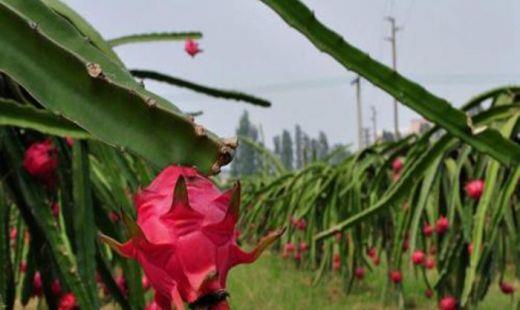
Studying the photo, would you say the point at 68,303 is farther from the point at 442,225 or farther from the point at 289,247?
the point at 289,247

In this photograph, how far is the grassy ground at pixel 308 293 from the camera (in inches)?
150

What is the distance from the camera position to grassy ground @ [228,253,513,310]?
381cm

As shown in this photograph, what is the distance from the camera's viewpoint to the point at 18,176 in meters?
1.25

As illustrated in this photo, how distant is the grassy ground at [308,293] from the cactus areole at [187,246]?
327 cm

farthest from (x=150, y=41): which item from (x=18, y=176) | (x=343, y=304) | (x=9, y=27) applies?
(x=343, y=304)

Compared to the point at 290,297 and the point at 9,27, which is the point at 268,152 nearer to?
the point at 290,297

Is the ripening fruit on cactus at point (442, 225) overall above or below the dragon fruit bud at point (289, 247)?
below

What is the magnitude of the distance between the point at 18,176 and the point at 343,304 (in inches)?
114

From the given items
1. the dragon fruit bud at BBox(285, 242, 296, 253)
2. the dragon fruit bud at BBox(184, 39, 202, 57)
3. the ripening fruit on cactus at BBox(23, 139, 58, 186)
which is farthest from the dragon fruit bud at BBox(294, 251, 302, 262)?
the ripening fruit on cactus at BBox(23, 139, 58, 186)

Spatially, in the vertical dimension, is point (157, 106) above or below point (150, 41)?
below

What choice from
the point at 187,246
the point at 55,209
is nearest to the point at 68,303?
the point at 55,209

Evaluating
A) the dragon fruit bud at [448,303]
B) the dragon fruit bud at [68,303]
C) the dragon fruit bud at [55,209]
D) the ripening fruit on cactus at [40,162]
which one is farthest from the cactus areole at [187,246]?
the dragon fruit bud at [448,303]

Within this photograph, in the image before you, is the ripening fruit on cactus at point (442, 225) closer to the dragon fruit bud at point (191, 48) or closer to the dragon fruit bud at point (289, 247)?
the dragon fruit bud at point (191, 48)

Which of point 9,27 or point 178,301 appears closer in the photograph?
point 178,301
